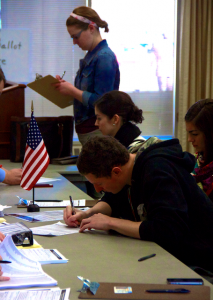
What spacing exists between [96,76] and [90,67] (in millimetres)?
97

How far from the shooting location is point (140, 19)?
4715 millimetres

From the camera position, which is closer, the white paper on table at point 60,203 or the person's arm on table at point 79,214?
the person's arm on table at point 79,214

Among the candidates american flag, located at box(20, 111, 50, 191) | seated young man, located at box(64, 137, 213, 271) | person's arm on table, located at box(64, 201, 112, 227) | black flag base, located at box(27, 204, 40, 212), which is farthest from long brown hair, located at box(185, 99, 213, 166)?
black flag base, located at box(27, 204, 40, 212)

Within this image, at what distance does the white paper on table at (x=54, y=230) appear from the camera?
1411mm

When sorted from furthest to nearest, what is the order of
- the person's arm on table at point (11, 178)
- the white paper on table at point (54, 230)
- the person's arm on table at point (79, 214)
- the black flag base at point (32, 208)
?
the person's arm on table at point (11, 178), the black flag base at point (32, 208), the person's arm on table at point (79, 214), the white paper on table at point (54, 230)

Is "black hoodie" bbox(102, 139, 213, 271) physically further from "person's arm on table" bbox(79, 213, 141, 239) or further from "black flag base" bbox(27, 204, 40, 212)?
"black flag base" bbox(27, 204, 40, 212)

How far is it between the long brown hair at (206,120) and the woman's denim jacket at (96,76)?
0.84 meters

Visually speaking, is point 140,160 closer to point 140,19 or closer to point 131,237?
point 131,237

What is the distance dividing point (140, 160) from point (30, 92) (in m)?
3.43

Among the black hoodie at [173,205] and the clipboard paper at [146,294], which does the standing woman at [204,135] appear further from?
the clipboard paper at [146,294]

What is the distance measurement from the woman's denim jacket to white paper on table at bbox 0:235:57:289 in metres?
1.70

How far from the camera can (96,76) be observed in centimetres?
273

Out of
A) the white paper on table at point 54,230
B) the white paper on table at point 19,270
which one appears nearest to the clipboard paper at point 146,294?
the white paper on table at point 19,270

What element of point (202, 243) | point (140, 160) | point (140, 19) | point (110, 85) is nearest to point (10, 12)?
point (140, 19)
